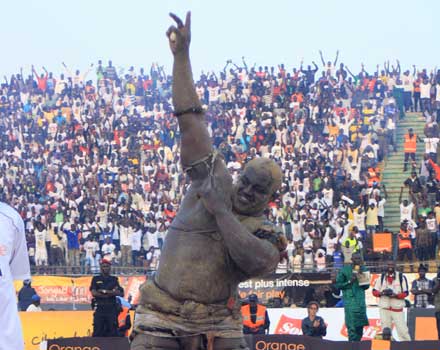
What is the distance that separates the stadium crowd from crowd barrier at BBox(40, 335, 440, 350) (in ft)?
30.0

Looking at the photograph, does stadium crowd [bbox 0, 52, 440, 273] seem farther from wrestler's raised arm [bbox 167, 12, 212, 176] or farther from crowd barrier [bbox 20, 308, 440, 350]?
wrestler's raised arm [bbox 167, 12, 212, 176]

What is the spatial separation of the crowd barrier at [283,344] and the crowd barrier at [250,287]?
6851 mm

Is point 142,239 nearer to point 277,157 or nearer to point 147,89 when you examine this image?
point 277,157

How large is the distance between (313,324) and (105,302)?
3.15 meters

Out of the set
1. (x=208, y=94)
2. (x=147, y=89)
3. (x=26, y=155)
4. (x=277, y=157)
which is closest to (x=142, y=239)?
(x=277, y=157)

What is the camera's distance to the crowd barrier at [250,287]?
22.0m

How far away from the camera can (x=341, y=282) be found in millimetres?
16625

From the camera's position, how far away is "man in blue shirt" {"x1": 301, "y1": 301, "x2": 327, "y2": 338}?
1677cm

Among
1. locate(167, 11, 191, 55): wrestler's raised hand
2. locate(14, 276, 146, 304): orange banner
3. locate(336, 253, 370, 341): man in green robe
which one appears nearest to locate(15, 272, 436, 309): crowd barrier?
locate(14, 276, 146, 304): orange banner

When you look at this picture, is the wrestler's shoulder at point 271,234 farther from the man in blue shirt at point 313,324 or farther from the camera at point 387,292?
the camera at point 387,292

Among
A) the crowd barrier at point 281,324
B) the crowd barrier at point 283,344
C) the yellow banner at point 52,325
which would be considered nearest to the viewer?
the crowd barrier at point 283,344

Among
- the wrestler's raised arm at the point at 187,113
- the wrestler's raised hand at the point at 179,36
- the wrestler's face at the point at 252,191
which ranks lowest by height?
the wrestler's face at the point at 252,191

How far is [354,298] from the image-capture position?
16.5m

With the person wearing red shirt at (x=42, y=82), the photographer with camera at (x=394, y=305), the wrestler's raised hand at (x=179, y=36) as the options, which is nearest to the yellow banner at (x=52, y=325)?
the photographer with camera at (x=394, y=305)
